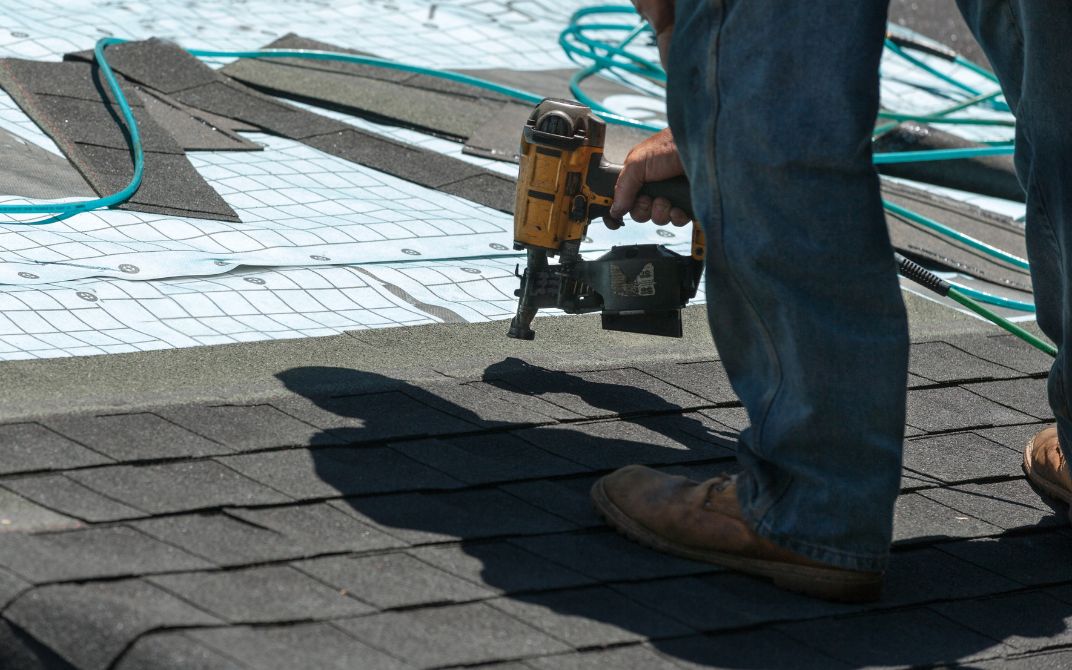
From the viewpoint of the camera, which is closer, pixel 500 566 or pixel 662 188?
pixel 500 566

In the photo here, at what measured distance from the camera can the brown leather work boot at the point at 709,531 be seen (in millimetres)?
1700

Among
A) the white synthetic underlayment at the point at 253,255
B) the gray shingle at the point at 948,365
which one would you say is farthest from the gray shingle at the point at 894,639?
the white synthetic underlayment at the point at 253,255

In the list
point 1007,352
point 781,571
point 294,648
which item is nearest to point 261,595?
point 294,648

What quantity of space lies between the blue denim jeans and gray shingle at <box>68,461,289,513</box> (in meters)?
0.69

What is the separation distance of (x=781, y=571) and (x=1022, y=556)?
1.60 feet

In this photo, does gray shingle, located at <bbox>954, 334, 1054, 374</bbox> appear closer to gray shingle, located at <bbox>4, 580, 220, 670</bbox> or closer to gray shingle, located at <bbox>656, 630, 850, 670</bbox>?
gray shingle, located at <bbox>656, 630, 850, 670</bbox>

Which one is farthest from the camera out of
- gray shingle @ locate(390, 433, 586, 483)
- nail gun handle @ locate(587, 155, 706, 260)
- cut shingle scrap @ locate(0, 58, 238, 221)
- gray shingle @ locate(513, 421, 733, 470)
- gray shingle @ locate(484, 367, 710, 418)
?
cut shingle scrap @ locate(0, 58, 238, 221)

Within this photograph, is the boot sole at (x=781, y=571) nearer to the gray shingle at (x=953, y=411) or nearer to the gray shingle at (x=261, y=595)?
the gray shingle at (x=261, y=595)

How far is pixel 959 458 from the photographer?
2.24 metres

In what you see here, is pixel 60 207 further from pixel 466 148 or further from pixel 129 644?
pixel 129 644

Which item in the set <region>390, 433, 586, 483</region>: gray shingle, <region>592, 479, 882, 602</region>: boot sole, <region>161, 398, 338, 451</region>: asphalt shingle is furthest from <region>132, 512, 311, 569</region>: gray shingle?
<region>592, 479, 882, 602</region>: boot sole

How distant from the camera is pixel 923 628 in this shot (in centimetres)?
167

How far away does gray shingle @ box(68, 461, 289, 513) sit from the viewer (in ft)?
5.41

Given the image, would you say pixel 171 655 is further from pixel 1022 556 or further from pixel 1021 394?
pixel 1021 394
